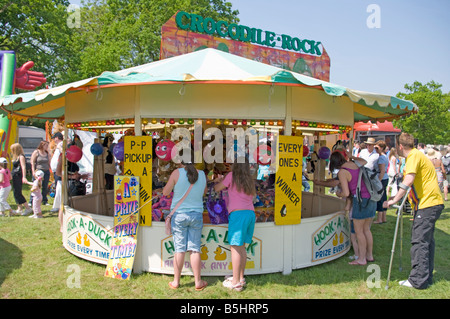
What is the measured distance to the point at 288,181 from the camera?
5.04 meters

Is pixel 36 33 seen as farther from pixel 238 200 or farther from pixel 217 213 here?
pixel 238 200

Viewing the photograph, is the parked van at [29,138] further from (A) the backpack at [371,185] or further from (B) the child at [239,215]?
(A) the backpack at [371,185]

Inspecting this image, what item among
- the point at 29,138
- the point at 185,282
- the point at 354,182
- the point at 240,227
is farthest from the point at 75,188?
the point at 29,138

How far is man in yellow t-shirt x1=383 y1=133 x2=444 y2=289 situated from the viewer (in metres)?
4.48

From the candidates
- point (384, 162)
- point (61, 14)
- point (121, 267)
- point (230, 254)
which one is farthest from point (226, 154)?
point (61, 14)

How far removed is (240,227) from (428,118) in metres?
40.1

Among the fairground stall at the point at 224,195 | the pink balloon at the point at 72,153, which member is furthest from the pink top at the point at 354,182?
the pink balloon at the point at 72,153

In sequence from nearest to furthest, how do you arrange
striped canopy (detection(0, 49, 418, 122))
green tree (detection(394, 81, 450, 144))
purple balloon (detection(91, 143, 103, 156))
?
striped canopy (detection(0, 49, 418, 122)) → purple balloon (detection(91, 143, 103, 156)) → green tree (detection(394, 81, 450, 144))

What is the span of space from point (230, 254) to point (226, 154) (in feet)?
7.98

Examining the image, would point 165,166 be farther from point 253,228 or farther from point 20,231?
point 20,231

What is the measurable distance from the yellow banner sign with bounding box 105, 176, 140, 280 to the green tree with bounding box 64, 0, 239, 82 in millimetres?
16893

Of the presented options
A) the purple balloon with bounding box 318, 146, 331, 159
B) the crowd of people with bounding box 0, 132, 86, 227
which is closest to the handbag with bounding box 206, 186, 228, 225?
the purple balloon with bounding box 318, 146, 331, 159

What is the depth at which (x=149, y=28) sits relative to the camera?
24.2 meters

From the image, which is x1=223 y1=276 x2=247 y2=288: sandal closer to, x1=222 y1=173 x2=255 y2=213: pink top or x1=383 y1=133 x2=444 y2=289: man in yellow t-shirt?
x1=222 y1=173 x2=255 y2=213: pink top
